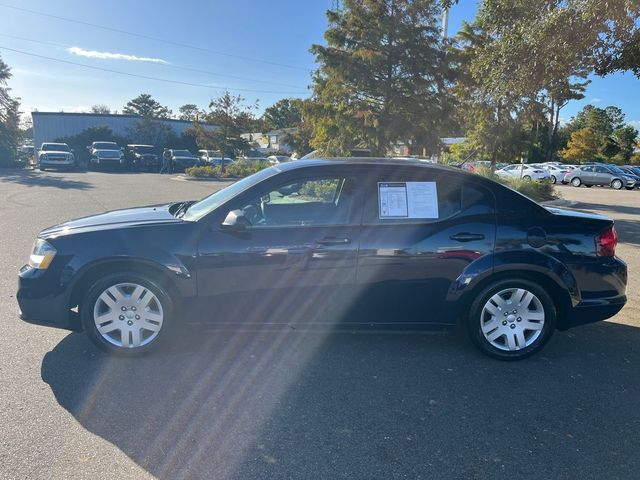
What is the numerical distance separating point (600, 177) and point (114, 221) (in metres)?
30.4

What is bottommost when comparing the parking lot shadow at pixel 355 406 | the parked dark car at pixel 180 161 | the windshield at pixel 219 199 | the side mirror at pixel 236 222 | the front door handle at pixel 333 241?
the parking lot shadow at pixel 355 406

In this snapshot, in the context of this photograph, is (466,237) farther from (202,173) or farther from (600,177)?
(600,177)

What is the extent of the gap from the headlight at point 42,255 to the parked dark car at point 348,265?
1 centimetres

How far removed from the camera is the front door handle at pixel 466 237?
387 centimetres

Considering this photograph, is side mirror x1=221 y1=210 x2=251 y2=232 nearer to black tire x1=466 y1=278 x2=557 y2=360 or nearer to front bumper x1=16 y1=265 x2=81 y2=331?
front bumper x1=16 y1=265 x2=81 y2=331

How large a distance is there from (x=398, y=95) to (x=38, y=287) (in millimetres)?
12573

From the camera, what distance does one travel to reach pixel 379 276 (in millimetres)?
3842

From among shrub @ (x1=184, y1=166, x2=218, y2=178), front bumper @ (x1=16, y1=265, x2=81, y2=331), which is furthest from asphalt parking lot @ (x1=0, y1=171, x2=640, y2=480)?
shrub @ (x1=184, y1=166, x2=218, y2=178)

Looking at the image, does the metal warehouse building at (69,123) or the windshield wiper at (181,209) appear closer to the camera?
the windshield wiper at (181,209)

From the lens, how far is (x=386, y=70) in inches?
564

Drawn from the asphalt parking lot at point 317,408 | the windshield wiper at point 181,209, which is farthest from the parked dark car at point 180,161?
the asphalt parking lot at point 317,408

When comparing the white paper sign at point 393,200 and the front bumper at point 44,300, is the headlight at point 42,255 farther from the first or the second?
the white paper sign at point 393,200

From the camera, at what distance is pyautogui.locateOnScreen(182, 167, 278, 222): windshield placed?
393 cm

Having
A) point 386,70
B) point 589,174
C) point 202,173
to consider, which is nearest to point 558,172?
point 589,174
